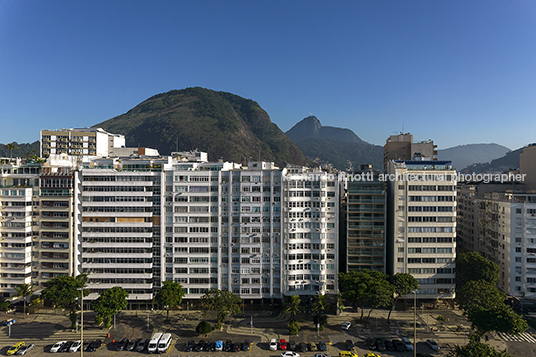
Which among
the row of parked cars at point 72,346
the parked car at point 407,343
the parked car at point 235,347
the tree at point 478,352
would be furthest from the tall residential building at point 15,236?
the tree at point 478,352

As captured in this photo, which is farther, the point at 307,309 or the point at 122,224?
the point at 122,224

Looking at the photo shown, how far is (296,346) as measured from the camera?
63.7 m

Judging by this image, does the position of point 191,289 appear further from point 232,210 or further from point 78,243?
point 78,243

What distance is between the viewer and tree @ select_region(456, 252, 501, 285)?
78500 mm

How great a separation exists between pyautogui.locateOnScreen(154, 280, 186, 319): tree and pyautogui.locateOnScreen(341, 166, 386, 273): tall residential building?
→ 146ft

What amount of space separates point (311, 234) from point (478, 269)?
43508 mm

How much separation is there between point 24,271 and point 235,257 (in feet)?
177

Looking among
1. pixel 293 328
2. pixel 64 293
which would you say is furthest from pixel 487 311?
pixel 64 293

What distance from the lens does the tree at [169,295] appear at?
71938mm

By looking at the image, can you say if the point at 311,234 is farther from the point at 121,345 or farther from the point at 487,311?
the point at 121,345

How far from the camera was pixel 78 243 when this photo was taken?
82250mm

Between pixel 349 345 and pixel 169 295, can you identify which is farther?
pixel 169 295

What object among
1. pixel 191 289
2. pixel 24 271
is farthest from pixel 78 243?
pixel 191 289

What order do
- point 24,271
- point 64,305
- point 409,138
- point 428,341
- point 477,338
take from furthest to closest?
point 409,138 < point 24,271 < point 64,305 < point 428,341 < point 477,338
